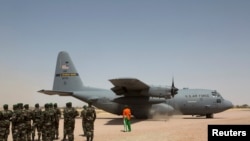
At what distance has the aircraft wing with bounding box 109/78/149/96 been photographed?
94.5 ft

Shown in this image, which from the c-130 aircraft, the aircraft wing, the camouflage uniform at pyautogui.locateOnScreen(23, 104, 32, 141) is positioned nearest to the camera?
the camouflage uniform at pyautogui.locateOnScreen(23, 104, 32, 141)

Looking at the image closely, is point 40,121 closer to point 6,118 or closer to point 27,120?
point 27,120

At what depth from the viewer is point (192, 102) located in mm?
32500

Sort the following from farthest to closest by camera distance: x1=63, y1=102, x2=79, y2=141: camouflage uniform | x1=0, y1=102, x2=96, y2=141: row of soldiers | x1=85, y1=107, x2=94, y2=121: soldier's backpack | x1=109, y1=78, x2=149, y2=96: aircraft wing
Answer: x1=109, y1=78, x2=149, y2=96: aircraft wing < x1=85, y1=107, x2=94, y2=121: soldier's backpack < x1=63, y1=102, x2=79, y2=141: camouflage uniform < x1=0, y1=102, x2=96, y2=141: row of soldiers

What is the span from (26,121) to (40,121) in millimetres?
996

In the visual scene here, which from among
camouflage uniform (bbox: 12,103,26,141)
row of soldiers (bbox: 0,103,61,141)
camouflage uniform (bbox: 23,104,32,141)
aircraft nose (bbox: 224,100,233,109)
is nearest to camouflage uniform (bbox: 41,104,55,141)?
row of soldiers (bbox: 0,103,61,141)

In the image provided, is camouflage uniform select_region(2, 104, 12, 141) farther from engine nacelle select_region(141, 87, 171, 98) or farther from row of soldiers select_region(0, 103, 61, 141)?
engine nacelle select_region(141, 87, 171, 98)

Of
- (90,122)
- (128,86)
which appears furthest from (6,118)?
(128,86)

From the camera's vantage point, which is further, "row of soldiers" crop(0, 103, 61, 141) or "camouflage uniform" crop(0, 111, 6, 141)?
"row of soldiers" crop(0, 103, 61, 141)

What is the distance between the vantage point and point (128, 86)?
30.7 meters

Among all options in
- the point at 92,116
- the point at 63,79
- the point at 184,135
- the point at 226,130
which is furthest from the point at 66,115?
the point at 63,79

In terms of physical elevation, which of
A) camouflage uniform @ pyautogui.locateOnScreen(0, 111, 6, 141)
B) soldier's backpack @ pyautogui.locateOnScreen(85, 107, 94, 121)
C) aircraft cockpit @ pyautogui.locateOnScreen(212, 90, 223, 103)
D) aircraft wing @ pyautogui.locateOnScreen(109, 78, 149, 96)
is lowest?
camouflage uniform @ pyautogui.locateOnScreen(0, 111, 6, 141)

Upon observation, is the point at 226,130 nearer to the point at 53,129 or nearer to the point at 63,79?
the point at 53,129

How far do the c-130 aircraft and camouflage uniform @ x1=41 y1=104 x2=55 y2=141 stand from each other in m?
13.1
